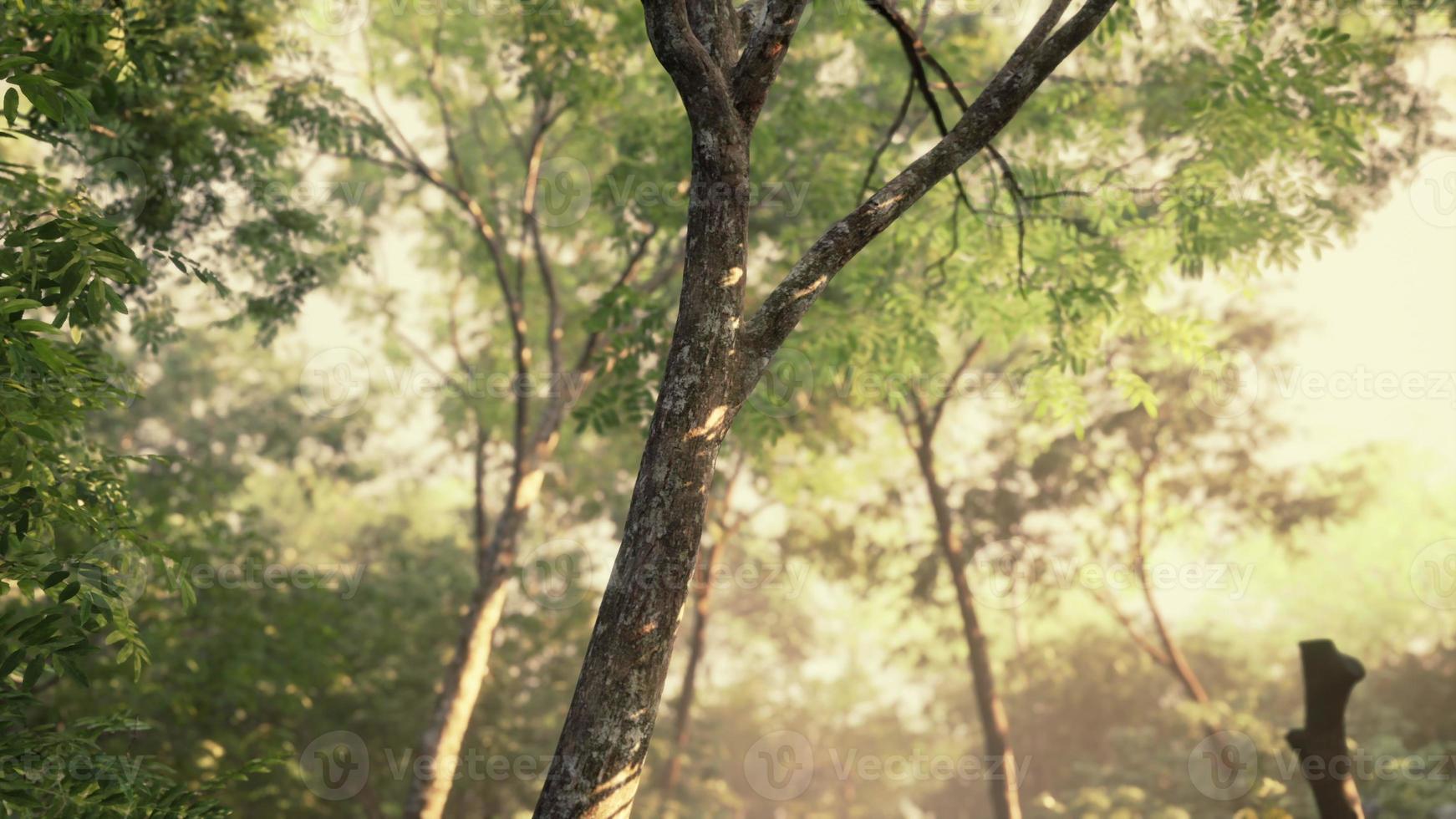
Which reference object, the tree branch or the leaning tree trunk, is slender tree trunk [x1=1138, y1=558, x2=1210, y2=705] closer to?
the leaning tree trunk

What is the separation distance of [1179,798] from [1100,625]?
12.3 m

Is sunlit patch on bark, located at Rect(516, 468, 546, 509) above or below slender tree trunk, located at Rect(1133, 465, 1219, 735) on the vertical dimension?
below

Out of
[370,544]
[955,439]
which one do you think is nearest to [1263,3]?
[955,439]
